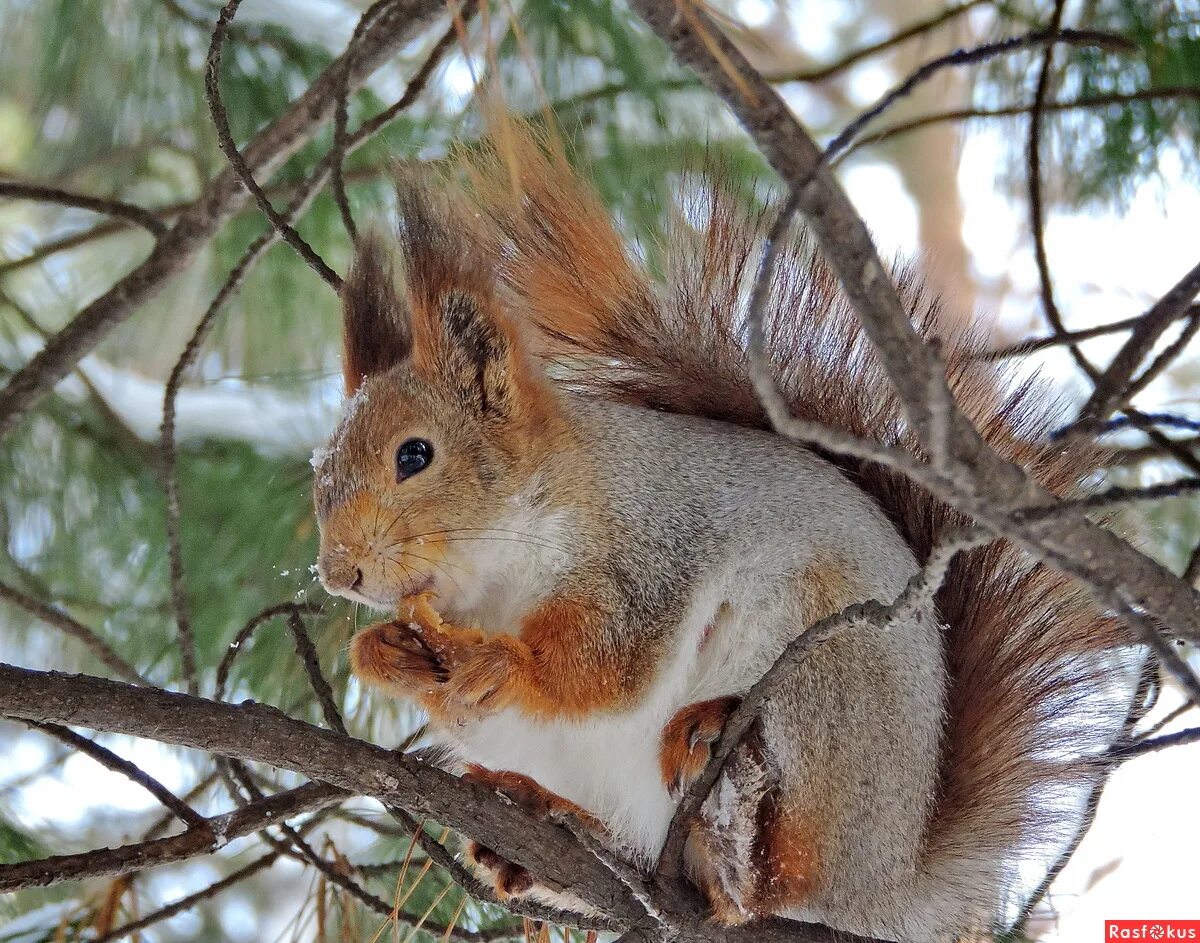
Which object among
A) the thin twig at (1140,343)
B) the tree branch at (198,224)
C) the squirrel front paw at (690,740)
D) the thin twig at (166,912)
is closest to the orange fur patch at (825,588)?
the squirrel front paw at (690,740)

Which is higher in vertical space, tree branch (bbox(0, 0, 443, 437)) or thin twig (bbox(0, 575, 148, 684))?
tree branch (bbox(0, 0, 443, 437))

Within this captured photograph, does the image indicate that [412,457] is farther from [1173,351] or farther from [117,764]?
[1173,351]

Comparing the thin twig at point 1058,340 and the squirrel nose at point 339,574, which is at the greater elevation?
the thin twig at point 1058,340

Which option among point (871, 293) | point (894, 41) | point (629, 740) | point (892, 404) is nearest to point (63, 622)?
point (629, 740)

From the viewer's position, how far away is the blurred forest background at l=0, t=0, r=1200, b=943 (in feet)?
5.94

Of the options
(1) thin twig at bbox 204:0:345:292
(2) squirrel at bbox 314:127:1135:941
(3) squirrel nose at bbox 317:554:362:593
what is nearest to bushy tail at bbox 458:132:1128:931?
(2) squirrel at bbox 314:127:1135:941

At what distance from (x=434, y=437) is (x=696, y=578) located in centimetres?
33

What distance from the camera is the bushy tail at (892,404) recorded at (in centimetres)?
134

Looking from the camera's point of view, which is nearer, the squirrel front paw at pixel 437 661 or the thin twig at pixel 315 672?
the squirrel front paw at pixel 437 661

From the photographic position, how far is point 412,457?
1351 millimetres

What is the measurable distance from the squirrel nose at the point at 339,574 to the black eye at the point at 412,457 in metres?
0.12

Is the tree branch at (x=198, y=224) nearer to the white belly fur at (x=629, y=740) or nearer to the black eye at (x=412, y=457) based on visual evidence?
the black eye at (x=412, y=457)

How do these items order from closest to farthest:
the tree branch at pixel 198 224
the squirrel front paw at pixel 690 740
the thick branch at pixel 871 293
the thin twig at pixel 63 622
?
the thick branch at pixel 871 293
the squirrel front paw at pixel 690 740
the thin twig at pixel 63 622
the tree branch at pixel 198 224

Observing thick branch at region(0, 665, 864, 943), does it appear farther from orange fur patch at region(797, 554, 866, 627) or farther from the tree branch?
the tree branch
